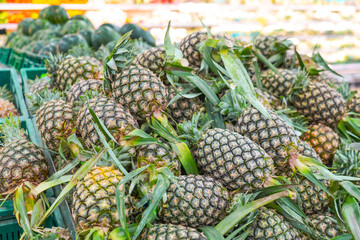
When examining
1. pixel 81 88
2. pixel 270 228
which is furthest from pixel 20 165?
pixel 270 228

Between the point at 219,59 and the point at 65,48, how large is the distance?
1.98m

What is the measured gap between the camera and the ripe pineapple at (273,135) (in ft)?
4.07

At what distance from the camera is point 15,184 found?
4.17ft

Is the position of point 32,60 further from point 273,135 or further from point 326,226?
point 326,226

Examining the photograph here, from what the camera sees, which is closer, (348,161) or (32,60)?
(348,161)

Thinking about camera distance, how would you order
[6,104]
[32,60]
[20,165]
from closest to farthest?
[20,165]
[6,104]
[32,60]

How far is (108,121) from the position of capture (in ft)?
3.91

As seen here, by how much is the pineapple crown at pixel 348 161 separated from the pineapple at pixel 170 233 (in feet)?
2.58

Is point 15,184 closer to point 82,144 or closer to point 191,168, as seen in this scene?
point 82,144

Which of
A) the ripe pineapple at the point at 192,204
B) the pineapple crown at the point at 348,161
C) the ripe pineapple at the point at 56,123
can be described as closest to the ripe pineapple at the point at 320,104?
the pineapple crown at the point at 348,161

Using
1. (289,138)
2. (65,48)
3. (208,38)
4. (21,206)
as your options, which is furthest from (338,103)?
(65,48)

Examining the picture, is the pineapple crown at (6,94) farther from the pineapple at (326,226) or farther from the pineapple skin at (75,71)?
the pineapple at (326,226)

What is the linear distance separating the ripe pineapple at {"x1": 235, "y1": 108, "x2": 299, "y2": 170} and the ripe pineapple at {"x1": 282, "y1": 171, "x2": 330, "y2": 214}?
7 cm

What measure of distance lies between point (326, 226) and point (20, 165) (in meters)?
1.17
